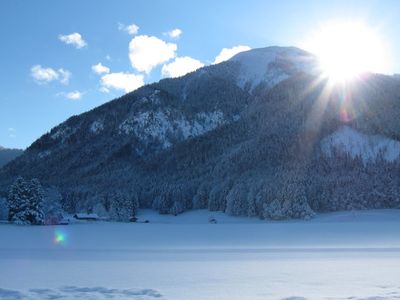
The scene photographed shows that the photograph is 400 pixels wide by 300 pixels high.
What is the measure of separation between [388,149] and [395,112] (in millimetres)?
24915

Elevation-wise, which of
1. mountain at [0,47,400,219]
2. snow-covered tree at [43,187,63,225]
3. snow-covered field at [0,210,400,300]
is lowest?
snow-covered field at [0,210,400,300]

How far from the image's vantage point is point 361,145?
161375mm

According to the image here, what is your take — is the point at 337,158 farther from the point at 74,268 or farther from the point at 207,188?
the point at 74,268

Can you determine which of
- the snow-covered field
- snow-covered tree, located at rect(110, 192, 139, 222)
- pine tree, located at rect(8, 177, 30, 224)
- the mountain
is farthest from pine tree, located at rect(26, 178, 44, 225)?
the snow-covered field

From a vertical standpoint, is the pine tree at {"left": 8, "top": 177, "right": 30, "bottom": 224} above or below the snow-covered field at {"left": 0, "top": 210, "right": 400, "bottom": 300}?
above

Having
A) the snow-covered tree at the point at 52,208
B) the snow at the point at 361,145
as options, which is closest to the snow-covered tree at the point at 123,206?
the snow-covered tree at the point at 52,208

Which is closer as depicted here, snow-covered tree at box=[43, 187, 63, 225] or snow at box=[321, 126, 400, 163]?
snow-covered tree at box=[43, 187, 63, 225]

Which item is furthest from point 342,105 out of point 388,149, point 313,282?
point 313,282

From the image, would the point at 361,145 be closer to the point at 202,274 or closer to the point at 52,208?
the point at 52,208

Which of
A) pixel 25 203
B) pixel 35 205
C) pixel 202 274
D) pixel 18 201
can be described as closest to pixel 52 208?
pixel 35 205

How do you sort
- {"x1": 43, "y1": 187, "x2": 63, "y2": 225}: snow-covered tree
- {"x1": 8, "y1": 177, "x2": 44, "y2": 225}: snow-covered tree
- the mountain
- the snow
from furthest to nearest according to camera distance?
the snow
the mountain
{"x1": 43, "y1": 187, "x2": 63, "y2": 225}: snow-covered tree
{"x1": 8, "y1": 177, "x2": 44, "y2": 225}: snow-covered tree

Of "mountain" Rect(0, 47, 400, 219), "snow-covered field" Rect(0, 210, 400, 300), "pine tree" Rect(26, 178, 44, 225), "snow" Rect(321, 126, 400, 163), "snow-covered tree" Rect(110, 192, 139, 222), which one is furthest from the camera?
"snow" Rect(321, 126, 400, 163)

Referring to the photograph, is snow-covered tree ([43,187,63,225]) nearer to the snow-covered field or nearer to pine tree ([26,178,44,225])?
pine tree ([26,178,44,225])

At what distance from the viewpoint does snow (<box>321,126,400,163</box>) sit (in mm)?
151250
